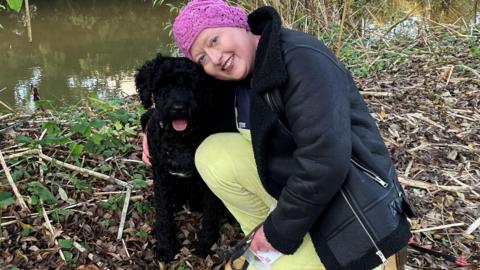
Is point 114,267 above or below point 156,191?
below

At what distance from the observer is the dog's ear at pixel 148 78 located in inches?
106

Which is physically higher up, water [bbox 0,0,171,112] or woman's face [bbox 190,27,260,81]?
woman's face [bbox 190,27,260,81]

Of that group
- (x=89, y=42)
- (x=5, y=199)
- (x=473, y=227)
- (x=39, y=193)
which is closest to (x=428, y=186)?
(x=473, y=227)

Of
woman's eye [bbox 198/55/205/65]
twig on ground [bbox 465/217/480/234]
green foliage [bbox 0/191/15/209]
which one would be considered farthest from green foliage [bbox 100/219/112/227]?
twig on ground [bbox 465/217/480/234]

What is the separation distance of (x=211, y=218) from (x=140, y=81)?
91 centimetres

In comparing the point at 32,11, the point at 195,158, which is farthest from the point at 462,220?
the point at 32,11

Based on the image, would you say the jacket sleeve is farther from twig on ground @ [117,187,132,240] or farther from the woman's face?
twig on ground @ [117,187,132,240]

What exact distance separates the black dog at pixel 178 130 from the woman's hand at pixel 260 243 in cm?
65

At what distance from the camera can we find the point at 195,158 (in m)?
2.69

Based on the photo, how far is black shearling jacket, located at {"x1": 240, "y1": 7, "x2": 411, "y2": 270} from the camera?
191cm

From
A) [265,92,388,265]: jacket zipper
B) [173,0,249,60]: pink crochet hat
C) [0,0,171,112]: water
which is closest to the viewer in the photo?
[265,92,388,265]: jacket zipper

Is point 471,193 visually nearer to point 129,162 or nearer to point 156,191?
point 156,191

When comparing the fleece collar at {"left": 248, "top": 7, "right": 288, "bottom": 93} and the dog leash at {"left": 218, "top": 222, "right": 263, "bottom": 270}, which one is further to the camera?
the dog leash at {"left": 218, "top": 222, "right": 263, "bottom": 270}

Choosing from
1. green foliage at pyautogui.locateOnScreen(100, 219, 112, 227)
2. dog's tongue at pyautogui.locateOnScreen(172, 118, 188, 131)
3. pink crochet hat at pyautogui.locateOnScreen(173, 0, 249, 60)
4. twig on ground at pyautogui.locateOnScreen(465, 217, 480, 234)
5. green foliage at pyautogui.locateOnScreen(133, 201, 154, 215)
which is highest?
pink crochet hat at pyautogui.locateOnScreen(173, 0, 249, 60)
